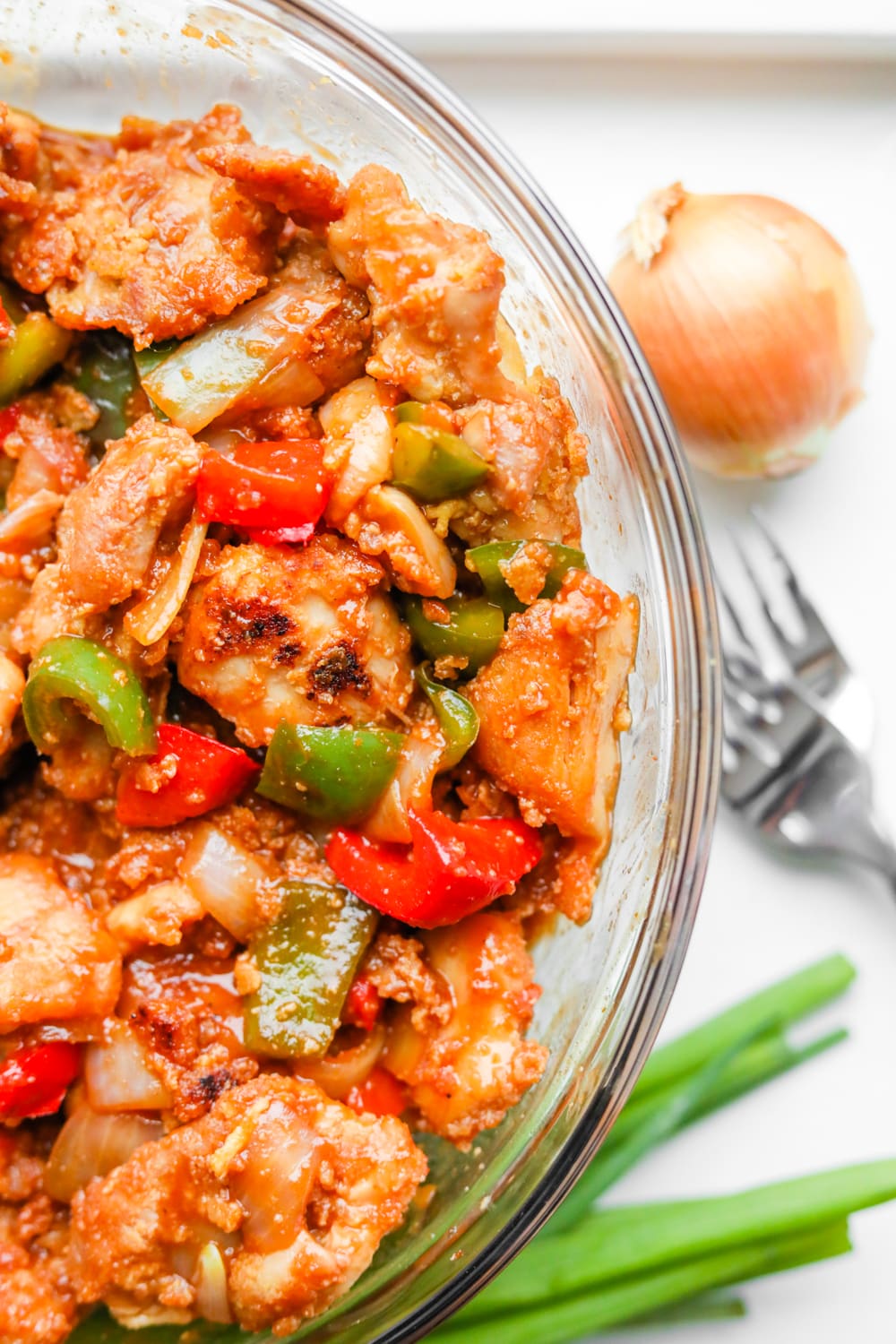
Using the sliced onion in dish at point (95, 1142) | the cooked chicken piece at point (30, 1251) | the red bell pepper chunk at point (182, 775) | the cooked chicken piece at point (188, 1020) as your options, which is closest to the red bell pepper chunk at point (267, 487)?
the red bell pepper chunk at point (182, 775)

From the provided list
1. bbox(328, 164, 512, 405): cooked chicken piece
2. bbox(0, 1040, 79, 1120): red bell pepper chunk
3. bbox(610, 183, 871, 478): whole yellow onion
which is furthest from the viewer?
bbox(610, 183, 871, 478): whole yellow onion

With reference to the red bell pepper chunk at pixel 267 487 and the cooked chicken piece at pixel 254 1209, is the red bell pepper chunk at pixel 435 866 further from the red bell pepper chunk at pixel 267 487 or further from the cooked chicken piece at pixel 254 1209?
the red bell pepper chunk at pixel 267 487

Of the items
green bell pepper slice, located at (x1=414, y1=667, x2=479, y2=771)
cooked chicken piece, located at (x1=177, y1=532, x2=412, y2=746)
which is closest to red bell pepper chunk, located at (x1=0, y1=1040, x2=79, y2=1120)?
cooked chicken piece, located at (x1=177, y1=532, x2=412, y2=746)

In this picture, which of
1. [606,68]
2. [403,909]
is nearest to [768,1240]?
[403,909]

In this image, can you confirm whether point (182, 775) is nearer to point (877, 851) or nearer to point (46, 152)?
point (46, 152)

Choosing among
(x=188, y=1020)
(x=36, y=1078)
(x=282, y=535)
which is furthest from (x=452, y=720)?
(x=36, y=1078)

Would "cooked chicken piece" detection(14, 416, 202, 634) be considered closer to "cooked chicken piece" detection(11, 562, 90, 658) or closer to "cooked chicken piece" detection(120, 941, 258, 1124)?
"cooked chicken piece" detection(11, 562, 90, 658)
